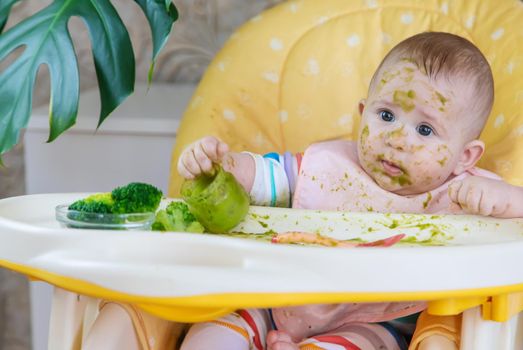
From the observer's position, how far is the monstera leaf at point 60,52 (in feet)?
3.30

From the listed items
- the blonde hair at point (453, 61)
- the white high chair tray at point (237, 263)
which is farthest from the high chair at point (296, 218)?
the blonde hair at point (453, 61)

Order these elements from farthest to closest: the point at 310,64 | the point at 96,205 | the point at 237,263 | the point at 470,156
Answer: the point at 310,64
the point at 470,156
the point at 96,205
the point at 237,263

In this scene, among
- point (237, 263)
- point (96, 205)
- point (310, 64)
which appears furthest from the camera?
point (310, 64)

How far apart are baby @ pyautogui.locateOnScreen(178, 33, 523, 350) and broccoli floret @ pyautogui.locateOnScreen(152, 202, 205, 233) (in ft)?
→ 0.18

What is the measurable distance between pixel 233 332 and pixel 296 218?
14 centimetres

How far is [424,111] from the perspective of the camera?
0.91 meters

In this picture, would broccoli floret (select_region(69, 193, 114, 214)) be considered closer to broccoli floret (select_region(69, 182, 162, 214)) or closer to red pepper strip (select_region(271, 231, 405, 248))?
broccoli floret (select_region(69, 182, 162, 214))

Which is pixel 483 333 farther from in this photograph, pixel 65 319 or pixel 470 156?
pixel 65 319

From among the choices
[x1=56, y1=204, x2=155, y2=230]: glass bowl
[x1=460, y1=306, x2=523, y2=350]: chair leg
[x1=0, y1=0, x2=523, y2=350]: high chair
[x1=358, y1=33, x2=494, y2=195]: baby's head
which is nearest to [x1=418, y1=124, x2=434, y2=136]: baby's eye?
[x1=358, y1=33, x2=494, y2=195]: baby's head

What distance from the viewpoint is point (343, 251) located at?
64 cm

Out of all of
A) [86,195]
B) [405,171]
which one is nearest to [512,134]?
[405,171]

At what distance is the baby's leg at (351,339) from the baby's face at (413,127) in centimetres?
17

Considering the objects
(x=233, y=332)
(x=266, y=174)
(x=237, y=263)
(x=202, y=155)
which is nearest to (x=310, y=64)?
(x=266, y=174)

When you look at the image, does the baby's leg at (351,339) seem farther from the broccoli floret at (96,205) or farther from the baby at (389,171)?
the broccoli floret at (96,205)
